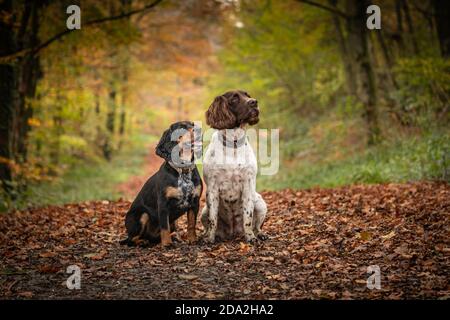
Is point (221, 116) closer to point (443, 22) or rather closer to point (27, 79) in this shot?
point (27, 79)

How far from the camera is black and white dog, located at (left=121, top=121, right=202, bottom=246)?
5.78m

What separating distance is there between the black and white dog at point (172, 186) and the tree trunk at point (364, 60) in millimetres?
9135

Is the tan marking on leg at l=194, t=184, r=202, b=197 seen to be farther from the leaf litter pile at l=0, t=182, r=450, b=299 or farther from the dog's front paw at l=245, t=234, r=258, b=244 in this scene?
the dog's front paw at l=245, t=234, r=258, b=244

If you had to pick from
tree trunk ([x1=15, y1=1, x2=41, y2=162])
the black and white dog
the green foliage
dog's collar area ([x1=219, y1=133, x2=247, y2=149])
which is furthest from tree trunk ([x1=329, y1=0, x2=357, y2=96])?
the black and white dog

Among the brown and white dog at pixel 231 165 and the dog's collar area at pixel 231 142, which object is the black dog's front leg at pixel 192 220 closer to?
the brown and white dog at pixel 231 165

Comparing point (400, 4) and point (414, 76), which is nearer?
point (414, 76)

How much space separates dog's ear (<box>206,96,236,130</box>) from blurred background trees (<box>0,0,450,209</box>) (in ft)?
18.5

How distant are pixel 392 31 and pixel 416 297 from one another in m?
16.1

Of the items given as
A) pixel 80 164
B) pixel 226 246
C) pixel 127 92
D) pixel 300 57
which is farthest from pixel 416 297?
pixel 127 92

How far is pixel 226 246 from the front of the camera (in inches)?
240

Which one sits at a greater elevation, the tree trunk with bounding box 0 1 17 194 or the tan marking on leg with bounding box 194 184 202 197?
the tree trunk with bounding box 0 1 17 194

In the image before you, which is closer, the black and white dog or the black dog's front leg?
the black and white dog

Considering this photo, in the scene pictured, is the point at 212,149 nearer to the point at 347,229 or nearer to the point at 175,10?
the point at 347,229

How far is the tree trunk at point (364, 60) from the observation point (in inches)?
547
